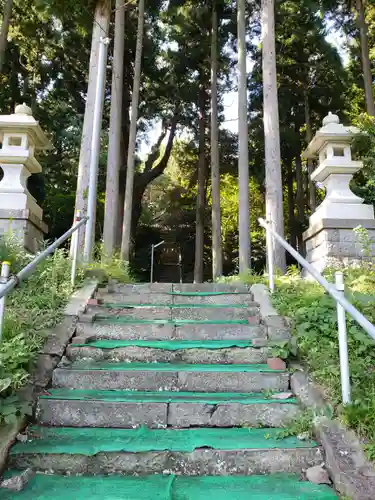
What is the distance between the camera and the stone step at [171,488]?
6.34 ft

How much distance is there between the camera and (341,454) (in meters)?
2.07

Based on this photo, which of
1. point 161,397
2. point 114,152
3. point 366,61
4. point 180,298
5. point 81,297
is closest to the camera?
point 161,397

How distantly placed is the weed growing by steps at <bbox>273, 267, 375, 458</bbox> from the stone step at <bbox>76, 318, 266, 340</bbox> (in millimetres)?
435

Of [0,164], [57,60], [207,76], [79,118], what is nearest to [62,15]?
[0,164]

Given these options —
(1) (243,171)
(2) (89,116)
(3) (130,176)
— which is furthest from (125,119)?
(2) (89,116)

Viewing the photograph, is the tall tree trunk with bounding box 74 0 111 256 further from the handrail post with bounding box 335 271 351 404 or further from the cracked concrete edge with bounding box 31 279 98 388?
the handrail post with bounding box 335 271 351 404

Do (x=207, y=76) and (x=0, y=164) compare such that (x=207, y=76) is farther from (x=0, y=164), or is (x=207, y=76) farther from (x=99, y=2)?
(x=0, y=164)

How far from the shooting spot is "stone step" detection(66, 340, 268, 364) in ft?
10.6

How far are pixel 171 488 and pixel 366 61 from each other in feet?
38.5

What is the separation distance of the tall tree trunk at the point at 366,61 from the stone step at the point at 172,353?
9.18 metres

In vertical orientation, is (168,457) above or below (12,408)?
below

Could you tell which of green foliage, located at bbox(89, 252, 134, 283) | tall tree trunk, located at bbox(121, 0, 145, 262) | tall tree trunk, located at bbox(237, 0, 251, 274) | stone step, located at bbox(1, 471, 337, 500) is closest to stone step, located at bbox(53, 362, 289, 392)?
stone step, located at bbox(1, 471, 337, 500)

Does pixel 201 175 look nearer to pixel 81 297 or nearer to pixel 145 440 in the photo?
pixel 81 297

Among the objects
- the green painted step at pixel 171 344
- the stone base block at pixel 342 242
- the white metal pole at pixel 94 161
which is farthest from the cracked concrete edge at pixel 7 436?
the stone base block at pixel 342 242
